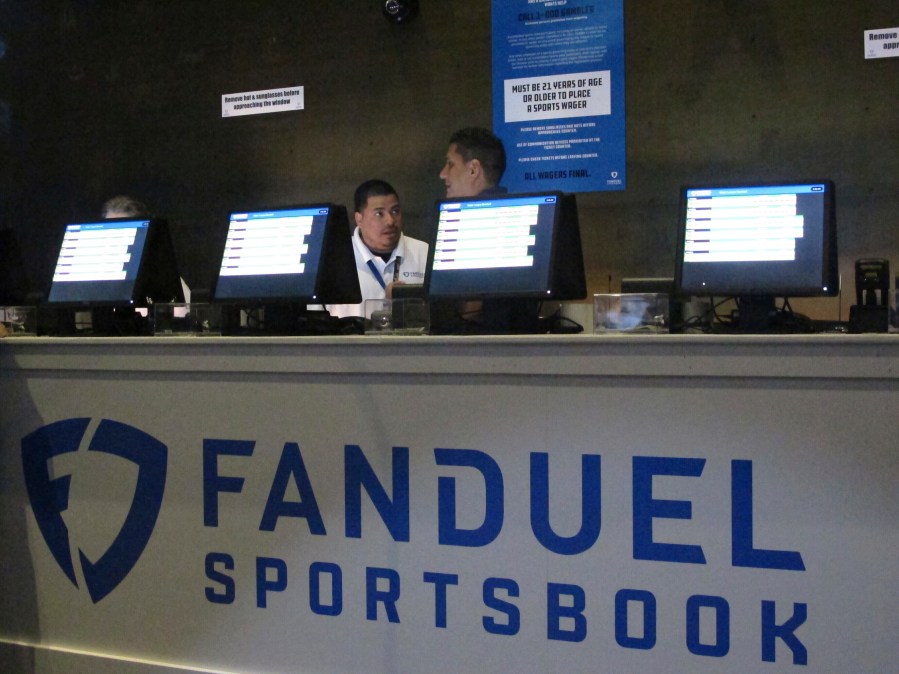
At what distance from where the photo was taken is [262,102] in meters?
4.46

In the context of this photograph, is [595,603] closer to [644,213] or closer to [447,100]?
[644,213]

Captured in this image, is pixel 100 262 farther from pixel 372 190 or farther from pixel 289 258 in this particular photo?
pixel 372 190

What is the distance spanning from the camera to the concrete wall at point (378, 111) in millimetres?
3646

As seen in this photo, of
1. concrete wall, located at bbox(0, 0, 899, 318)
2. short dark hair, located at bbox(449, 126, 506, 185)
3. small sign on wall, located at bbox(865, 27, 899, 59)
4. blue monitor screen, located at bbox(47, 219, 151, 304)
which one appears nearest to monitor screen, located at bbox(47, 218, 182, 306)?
blue monitor screen, located at bbox(47, 219, 151, 304)

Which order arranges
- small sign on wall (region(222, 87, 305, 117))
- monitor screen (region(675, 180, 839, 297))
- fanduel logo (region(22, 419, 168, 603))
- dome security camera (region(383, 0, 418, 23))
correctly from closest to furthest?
Result: 1. fanduel logo (region(22, 419, 168, 603))
2. monitor screen (region(675, 180, 839, 297))
3. dome security camera (region(383, 0, 418, 23))
4. small sign on wall (region(222, 87, 305, 117))

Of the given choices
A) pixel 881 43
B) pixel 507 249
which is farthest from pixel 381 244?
pixel 881 43

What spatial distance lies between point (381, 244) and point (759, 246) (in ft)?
6.45

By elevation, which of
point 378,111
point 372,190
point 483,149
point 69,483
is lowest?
point 69,483

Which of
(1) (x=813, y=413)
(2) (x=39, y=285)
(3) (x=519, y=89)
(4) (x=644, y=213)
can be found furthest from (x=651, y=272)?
(2) (x=39, y=285)

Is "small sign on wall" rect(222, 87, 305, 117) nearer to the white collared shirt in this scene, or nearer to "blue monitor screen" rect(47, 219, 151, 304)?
the white collared shirt

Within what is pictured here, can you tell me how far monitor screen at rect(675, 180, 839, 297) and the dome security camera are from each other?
2.11m

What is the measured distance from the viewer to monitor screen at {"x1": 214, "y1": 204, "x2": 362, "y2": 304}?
2.63 m

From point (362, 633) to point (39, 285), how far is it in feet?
11.4

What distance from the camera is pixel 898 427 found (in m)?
1.68
